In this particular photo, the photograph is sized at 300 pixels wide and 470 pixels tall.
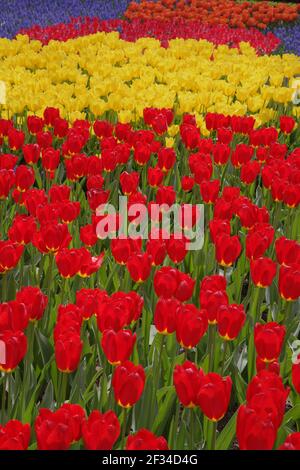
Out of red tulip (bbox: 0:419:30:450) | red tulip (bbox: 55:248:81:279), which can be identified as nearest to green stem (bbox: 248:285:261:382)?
red tulip (bbox: 55:248:81:279)

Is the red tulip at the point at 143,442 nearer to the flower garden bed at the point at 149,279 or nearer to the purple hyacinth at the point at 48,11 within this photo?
the flower garden bed at the point at 149,279

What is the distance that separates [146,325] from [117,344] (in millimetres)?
888

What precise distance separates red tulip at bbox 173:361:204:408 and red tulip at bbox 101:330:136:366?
254mm

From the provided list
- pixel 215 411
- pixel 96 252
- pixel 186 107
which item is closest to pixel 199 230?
pixel 96 252

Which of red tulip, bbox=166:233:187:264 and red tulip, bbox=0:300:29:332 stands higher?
red tulip, bbox=166:233:187:264

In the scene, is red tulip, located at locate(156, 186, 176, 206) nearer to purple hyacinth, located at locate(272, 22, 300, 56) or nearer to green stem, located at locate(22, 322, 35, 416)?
green stem, located at locate(22, 322, 35, 416)

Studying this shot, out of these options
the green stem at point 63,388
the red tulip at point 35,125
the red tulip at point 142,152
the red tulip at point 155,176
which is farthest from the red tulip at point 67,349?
the red tulip at point 35,125

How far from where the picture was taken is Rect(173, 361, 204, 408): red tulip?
2.09 m

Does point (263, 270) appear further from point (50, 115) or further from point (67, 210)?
point (50, 115)

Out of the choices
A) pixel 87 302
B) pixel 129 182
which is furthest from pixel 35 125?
pixel 87 302

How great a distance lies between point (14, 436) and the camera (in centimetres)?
185

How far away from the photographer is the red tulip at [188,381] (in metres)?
2.09

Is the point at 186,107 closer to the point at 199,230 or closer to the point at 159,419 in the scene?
the point at 199,230
